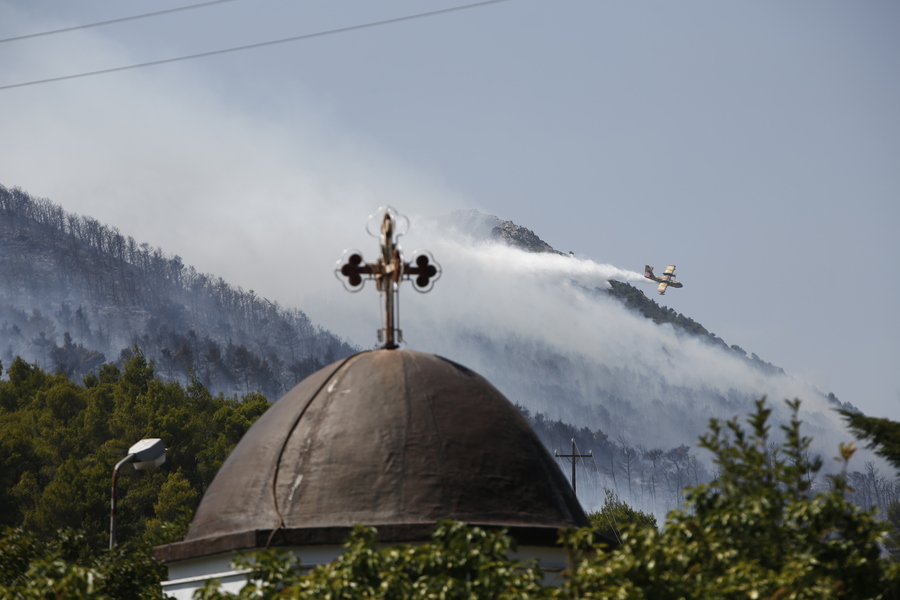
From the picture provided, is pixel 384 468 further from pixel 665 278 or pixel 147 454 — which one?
pixel 665 278

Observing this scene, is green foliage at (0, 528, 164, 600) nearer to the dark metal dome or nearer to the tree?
the dark metal dome

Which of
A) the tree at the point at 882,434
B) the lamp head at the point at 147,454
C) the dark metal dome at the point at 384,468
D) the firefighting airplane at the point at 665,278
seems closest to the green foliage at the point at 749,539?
the dark metal dome at the point at 384,468

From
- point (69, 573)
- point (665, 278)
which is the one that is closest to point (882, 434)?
point (69, 573)

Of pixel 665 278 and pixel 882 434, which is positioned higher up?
pixel 665 278

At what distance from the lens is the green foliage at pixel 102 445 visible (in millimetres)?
46188

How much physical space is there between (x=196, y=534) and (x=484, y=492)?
365 cm

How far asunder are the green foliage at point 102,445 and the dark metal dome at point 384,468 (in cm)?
3200

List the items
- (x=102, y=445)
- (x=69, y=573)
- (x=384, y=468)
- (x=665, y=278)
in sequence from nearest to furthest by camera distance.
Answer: (x=69, y=573)
(x=384, y=468)
(x=102, y=445)
(x=665, y=278)

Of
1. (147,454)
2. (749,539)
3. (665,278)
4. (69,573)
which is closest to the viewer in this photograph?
(749,539)

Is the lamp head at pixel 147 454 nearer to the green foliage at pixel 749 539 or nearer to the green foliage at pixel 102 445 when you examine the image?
the green foliage at pixel 749 539

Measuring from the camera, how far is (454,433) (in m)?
12.9

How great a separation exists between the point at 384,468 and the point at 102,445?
4577cm

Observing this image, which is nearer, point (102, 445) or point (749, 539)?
point (749, 539)

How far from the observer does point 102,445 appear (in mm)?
54625
